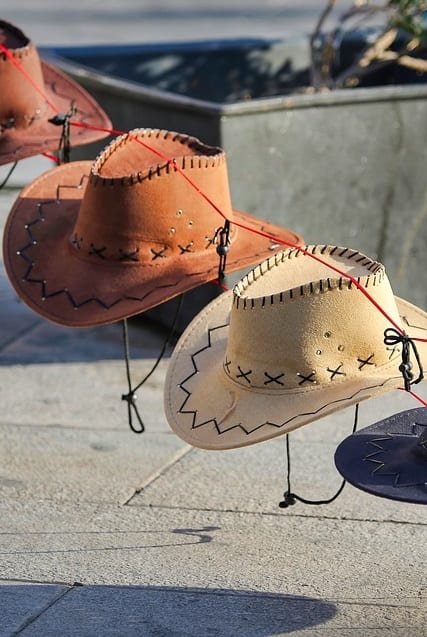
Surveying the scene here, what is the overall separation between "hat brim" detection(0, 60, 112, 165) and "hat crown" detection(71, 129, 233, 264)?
51 cm

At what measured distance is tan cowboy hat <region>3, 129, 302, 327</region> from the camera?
139 inches

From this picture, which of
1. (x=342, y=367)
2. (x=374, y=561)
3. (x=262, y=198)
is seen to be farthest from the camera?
(x=262, y=198)

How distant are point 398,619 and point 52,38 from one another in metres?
13.7

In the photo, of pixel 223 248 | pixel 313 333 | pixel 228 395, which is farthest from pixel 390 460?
pixel 223 248

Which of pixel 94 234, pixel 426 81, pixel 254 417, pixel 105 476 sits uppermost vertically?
pixel 426 81

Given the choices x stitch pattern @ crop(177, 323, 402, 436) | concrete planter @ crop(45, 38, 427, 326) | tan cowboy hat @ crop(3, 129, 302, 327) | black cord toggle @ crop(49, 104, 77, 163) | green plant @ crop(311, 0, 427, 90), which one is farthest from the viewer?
green plant @ crop(311, 0, 427, 90)

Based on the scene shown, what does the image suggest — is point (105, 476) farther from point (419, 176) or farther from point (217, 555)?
point (419, 176)

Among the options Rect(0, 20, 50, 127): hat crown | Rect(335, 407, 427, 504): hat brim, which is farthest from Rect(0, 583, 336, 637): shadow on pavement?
Rect(0, 20, 50, 127): hat crown

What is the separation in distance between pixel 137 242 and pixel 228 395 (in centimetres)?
69

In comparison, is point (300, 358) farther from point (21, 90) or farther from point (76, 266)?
point (21, 90)

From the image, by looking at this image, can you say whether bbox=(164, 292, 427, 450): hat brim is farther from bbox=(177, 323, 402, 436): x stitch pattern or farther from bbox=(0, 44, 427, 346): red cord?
bbox=(0, 44, 427, 346): red cord

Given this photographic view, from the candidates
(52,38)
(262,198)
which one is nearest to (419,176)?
(262,198)

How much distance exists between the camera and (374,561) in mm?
3971

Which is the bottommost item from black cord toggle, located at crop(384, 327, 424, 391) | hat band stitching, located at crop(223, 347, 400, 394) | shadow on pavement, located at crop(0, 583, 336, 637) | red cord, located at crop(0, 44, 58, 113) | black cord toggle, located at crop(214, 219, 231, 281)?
shadow on pavement, located at crop(0, 583, 336, 637)
